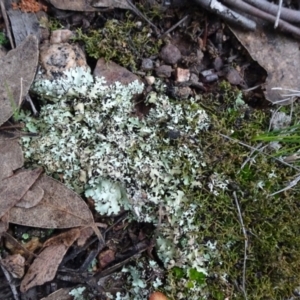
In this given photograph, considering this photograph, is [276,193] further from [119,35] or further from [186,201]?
[119,35]

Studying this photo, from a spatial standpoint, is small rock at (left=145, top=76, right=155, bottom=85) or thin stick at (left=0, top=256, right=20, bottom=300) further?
small rock at (left=145, top=76, right=155, bottom=85)

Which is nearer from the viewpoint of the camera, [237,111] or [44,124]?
[44,124]

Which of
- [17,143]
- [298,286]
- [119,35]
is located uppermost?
[119,35]

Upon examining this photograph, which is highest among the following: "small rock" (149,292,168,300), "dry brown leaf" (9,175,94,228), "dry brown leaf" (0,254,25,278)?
"dry brown leaf" (9,175,94,228)

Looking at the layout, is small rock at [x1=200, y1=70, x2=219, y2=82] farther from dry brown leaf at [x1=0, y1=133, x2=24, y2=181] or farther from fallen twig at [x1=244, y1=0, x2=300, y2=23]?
dry brown leaf at [x1=0, y1=133, x2=24, y2=181]

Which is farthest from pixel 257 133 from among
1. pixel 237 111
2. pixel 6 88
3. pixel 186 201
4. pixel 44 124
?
pixel 6 88

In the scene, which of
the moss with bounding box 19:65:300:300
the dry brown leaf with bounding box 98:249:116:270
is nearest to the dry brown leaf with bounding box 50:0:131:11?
the moss with bounding box 19:65:300:300
